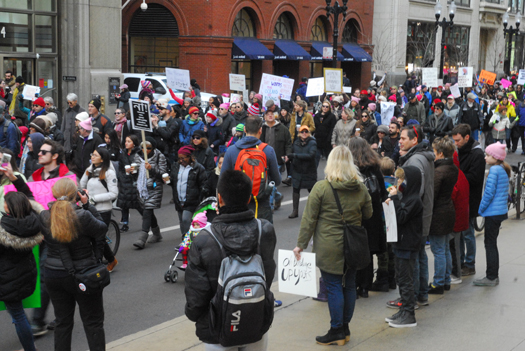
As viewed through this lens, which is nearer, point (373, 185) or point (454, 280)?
point (373, 185)

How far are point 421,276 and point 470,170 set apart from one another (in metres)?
1.83

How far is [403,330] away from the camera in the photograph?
6668 mm

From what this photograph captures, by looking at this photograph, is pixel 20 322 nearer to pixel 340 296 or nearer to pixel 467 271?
pixel 340 296

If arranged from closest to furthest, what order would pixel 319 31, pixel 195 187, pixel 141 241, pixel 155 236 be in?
pixel 195 187 → pixel 141 241 → pixel 155 236 → pixel 319 31

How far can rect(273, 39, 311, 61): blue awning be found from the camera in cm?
3569

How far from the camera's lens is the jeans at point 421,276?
23.5ft

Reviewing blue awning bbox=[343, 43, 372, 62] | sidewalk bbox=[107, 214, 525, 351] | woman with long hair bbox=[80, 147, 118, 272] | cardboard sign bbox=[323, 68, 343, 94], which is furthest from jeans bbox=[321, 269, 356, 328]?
blue awning bbox=[343, 43, 372, 62]

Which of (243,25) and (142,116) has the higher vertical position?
(243,25)

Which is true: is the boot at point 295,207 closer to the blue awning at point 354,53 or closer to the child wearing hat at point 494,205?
the child wearing hat at point 494,205

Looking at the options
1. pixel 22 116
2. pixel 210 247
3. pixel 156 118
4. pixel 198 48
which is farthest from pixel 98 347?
pixel 198 48

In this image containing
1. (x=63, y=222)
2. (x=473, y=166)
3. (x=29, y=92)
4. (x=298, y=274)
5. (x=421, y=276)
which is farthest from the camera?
(x=29, y=92)

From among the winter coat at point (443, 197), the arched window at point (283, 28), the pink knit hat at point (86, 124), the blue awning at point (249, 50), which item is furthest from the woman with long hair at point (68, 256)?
the arched window at point (283, 28)

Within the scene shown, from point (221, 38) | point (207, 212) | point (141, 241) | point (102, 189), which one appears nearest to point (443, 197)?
point (207, 212)

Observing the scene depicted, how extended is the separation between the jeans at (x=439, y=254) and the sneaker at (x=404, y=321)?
1.12m
